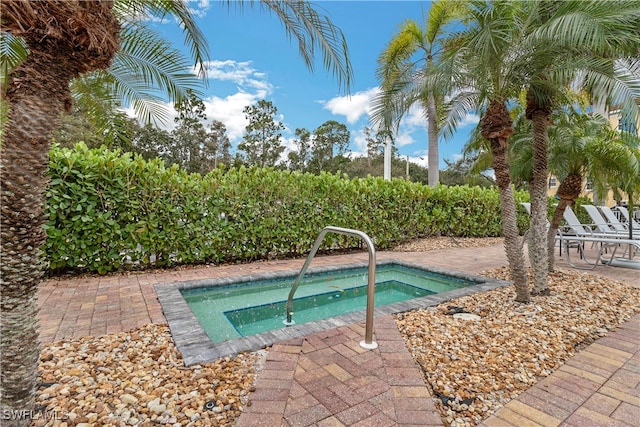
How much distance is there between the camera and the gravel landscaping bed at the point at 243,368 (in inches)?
75.2

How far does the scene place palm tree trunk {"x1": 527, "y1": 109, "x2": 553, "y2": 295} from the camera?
Answer: 14.4 feet

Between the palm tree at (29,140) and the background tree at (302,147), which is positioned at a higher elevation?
the background tree at (302,147)

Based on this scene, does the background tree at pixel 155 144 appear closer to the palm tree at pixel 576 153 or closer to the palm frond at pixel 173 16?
the palm frond at pixel 173 16

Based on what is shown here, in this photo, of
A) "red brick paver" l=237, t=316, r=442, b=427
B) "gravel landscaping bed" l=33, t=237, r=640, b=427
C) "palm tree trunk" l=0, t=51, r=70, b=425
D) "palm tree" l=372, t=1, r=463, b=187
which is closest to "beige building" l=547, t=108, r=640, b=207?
"palm tree" l=372, t=1, r=463, b=187

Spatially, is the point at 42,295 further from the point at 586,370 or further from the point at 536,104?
the point at 536,104

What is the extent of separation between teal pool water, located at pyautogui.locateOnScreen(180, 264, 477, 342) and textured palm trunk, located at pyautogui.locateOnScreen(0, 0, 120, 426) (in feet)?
5.89

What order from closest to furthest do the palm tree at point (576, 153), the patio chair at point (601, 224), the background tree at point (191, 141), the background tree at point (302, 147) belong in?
1. the palm tree at point (576, 153)
2. the patio chair at point (601, 224)
3. the background tree at point (191, 141)
4. the background tree at point (302, 147)

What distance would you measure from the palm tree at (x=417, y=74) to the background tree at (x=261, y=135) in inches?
912

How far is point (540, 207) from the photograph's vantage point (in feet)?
14.5

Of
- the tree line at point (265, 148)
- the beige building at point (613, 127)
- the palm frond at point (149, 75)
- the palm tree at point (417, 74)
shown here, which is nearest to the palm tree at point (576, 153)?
the beige building at point (613, 127)

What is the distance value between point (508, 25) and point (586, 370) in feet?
11.9

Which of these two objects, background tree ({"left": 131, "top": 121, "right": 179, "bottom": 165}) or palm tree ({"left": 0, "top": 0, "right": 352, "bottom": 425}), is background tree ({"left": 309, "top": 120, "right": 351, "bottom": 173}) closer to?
background tree ({"left": 131, "top": 121, "right": 179, "bottom": 165})

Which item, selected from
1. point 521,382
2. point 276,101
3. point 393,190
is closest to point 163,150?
point 276,101

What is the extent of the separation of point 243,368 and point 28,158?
1.88 meters
